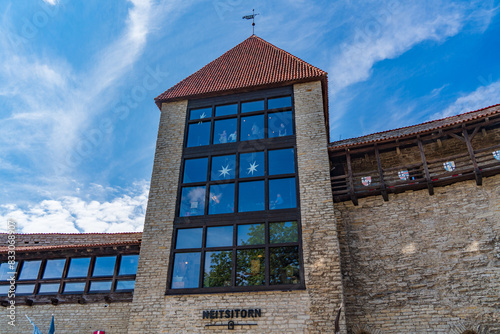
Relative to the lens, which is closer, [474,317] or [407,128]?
[474,317]

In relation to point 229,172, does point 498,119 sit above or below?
above

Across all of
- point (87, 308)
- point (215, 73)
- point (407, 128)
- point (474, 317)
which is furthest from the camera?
point (215, 73)

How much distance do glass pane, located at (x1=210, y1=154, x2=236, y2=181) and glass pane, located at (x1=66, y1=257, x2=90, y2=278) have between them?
19.0 ft

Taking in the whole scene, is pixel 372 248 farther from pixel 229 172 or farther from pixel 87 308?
pixel 87 308

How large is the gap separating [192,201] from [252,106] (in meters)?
4.48

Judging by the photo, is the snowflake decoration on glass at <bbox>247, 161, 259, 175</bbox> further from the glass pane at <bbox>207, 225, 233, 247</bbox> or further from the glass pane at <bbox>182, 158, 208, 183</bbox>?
the glass pane at <bbox>207, 225, 233, 247</bbox>

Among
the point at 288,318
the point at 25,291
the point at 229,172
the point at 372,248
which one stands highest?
the point at 229,172

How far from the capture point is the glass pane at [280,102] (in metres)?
14.3

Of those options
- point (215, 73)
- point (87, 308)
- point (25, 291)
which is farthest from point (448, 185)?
point (25, 291)

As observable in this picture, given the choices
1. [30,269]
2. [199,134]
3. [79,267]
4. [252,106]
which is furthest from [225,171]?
[30,269]

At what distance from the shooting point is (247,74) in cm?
1562

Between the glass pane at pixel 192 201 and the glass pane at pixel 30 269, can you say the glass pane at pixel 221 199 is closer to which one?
the glass pane at pixel 192 201

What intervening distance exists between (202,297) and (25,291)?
24.5ft

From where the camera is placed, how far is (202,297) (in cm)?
1127
